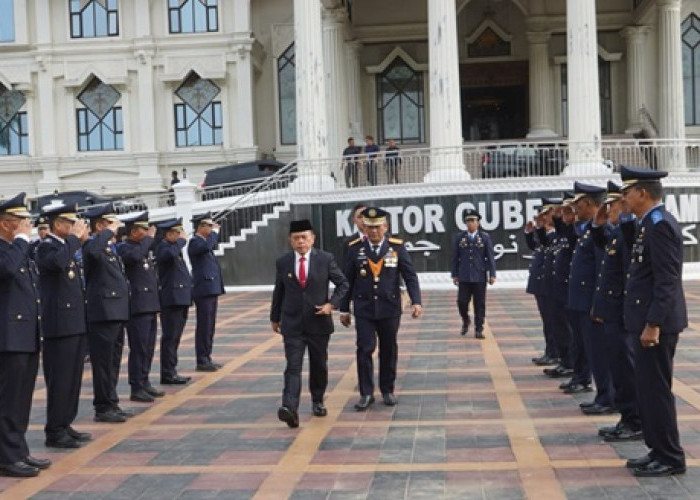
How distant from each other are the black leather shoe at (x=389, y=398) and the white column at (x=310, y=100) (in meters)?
15.2

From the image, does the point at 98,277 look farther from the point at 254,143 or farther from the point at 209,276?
the point at 254,143

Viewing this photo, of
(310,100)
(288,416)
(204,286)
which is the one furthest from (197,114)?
(288,416)

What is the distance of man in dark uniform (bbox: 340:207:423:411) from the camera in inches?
372

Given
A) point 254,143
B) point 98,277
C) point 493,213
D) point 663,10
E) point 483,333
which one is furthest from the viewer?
point 254,143

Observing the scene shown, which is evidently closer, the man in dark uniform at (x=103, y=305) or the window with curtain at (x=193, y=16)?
the man in dark uniform at (x=103, y=305)

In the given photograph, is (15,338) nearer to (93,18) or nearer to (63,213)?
(63,213)

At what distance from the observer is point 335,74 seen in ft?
100

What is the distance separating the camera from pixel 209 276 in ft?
40.4

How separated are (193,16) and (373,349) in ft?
92.2

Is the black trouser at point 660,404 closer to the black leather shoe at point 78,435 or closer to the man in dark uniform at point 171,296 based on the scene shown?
the black leather shoe at point 78,435

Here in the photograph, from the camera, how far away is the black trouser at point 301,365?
862 centimetres

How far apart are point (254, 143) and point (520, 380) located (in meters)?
25.5

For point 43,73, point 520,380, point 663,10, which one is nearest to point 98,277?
point 520,380

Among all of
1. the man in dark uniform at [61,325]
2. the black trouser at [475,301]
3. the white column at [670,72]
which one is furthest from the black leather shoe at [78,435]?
the white column at [670,72]
